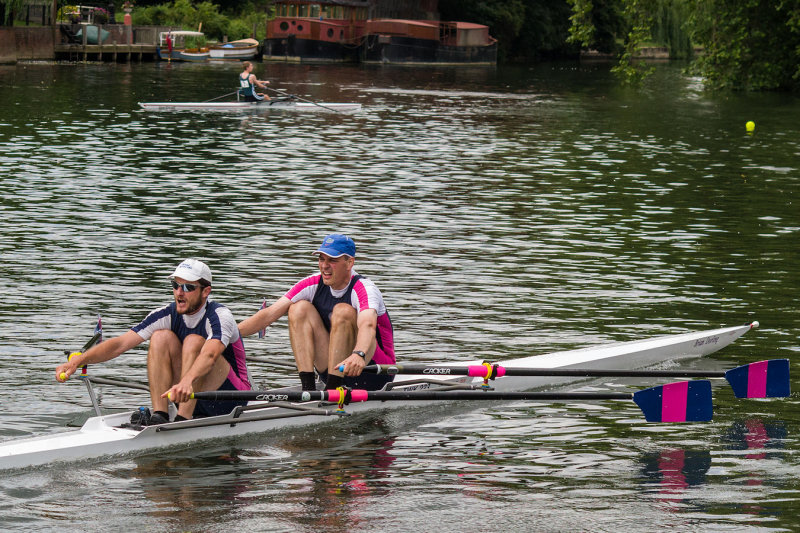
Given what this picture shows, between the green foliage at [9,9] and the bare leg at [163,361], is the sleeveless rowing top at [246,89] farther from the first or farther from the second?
the bare leg at [163,361]

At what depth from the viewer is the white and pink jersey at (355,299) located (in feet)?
39.1

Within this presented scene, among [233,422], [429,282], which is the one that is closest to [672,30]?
[429,282]

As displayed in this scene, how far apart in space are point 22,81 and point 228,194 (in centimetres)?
3333

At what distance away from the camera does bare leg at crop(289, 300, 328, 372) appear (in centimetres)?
1194

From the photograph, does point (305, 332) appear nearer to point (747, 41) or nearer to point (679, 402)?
point (679, 402)

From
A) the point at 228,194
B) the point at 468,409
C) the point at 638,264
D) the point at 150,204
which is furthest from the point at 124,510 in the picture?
the point at 228,194

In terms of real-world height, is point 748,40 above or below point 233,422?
above

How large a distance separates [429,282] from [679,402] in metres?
7.45

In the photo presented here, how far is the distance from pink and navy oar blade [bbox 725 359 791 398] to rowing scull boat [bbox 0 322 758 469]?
63.0 inches

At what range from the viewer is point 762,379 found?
42.5 feet

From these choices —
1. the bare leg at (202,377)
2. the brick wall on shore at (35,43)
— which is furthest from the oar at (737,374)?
the brick wall on shore at (35,43)

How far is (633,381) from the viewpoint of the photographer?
558 inches

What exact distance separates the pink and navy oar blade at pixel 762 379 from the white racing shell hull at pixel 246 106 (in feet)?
115

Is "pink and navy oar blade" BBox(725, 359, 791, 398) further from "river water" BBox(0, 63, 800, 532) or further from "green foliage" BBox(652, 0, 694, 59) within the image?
"green foliage" BBox(652, 0, 694, 59)
